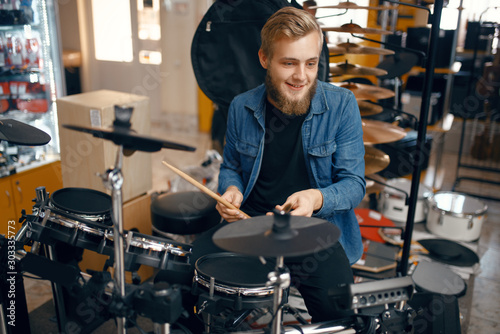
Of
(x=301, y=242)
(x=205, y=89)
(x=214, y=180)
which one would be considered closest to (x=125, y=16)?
(x=214, y=180)

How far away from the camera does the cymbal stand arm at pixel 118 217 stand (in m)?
1.12

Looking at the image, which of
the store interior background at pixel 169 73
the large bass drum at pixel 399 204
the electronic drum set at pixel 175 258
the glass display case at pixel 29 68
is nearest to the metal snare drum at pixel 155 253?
the electronic drum set at pixel 175 258

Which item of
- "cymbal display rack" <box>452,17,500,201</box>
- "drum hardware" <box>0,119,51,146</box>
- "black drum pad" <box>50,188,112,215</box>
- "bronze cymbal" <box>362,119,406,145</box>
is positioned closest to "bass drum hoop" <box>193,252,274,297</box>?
"black drum pad" <box>50,188,112,215</box>

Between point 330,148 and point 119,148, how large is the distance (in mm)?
849

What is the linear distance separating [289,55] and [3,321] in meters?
1.37

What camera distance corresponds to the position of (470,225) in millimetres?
2801

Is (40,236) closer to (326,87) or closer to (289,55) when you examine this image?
(289,55)

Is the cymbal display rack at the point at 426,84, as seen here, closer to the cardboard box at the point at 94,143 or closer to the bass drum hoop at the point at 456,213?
the bass drum hoop at the point at 456,213

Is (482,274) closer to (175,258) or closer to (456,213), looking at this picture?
(456,213)

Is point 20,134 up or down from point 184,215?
up

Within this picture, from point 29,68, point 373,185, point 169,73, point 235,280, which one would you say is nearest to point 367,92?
point 373,185

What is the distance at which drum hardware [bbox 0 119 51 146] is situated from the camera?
1446mm

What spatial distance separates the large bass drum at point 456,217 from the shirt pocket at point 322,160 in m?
1.49

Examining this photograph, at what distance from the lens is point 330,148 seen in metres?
1.68
